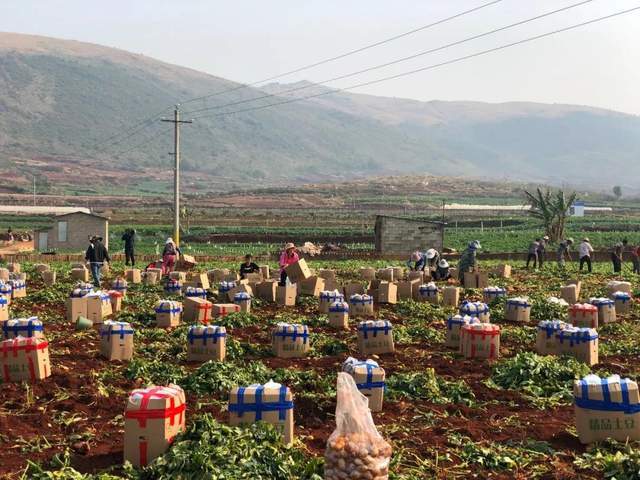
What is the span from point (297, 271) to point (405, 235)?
84.4ft

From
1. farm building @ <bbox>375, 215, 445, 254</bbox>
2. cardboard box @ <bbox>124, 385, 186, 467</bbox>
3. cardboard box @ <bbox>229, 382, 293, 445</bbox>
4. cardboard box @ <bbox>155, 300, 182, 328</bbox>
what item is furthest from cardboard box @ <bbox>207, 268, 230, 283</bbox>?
farm building @ <bbox>375, 215, 445, 254</bbox>

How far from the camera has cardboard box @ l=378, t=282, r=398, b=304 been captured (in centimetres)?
2239

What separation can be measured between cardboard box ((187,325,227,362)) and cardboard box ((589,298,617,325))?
388 inches

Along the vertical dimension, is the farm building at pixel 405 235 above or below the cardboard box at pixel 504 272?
above

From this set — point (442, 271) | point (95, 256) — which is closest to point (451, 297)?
point (442, 271)

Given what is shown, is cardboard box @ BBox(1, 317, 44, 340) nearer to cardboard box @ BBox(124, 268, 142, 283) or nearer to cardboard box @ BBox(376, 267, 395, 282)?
cardboard box @ BBox(124, 268, 142, 283)

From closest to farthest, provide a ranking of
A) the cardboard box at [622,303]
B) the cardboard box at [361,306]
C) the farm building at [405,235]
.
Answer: the cardboard box at [361,306], the cardboard box at [622,303], the farm building at [405,235]

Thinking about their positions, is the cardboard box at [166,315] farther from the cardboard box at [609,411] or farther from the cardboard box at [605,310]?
the cardboard box at [609,411]

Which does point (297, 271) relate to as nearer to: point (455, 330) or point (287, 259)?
point (287, 259)

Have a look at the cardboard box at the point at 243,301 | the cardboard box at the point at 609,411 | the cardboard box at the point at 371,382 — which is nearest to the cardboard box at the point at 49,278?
the cardboard box at the point at 243,301

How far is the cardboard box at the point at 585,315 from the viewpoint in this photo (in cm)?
1817

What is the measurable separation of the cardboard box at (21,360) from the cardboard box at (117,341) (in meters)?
1.82

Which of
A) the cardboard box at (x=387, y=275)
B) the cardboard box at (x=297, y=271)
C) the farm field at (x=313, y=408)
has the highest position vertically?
the cardboard box at (x=297, y=271)

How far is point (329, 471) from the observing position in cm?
784
